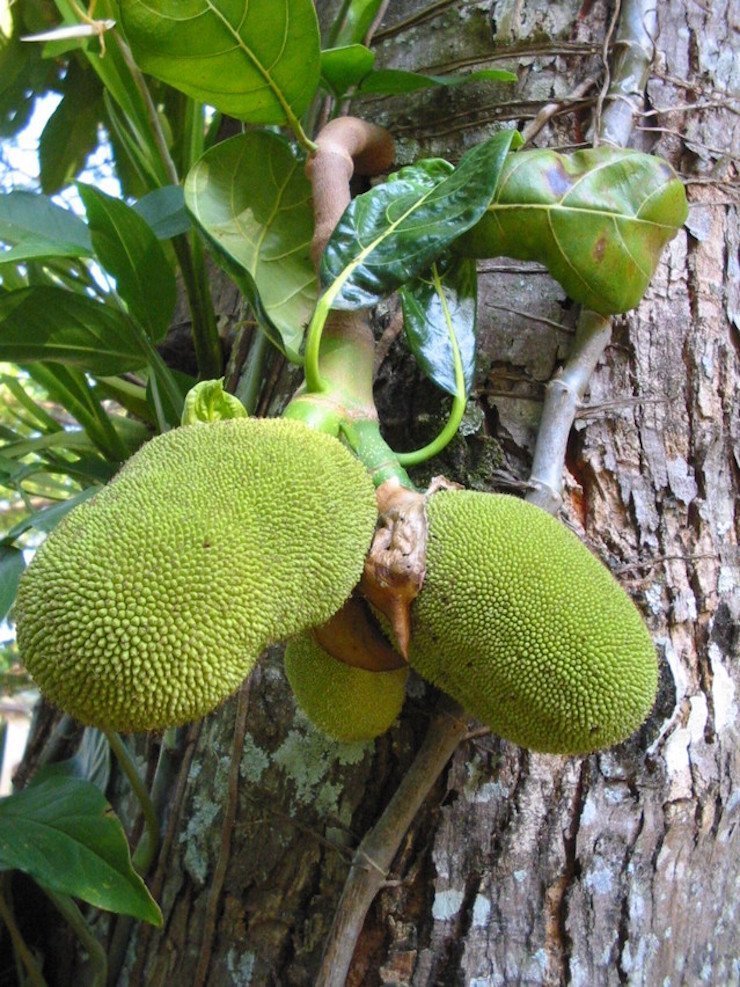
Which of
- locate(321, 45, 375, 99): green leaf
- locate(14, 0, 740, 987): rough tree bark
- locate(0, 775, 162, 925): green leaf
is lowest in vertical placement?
locate(0, 775, 162, 925): green leaf

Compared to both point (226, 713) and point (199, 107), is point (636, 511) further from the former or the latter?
point (199, 107)

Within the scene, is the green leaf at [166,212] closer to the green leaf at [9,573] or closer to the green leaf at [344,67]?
the green leaf at [344,67]

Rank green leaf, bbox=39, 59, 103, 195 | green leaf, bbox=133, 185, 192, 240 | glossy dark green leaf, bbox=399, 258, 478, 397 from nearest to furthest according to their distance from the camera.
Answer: glossy dark green leaf, bbox=399, 258, 478, 397, green leaf, bbox=133, 185, 192, 240, green leaf, bbox=39, 59, 103, 195

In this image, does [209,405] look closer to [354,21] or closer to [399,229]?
[399,229]

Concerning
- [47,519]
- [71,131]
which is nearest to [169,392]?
[47,519]

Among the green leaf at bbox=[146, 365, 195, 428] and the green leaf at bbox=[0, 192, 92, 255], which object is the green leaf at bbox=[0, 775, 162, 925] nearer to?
the green leaf at bbox=[146, 365, 195, 428]

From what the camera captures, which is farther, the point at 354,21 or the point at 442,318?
the point at 354,21

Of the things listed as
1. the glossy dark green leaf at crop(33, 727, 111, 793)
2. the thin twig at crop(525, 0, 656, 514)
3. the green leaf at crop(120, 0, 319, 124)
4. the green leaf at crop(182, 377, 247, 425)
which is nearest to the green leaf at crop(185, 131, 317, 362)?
the green leaf at crop(120, 0, 319, 124)
